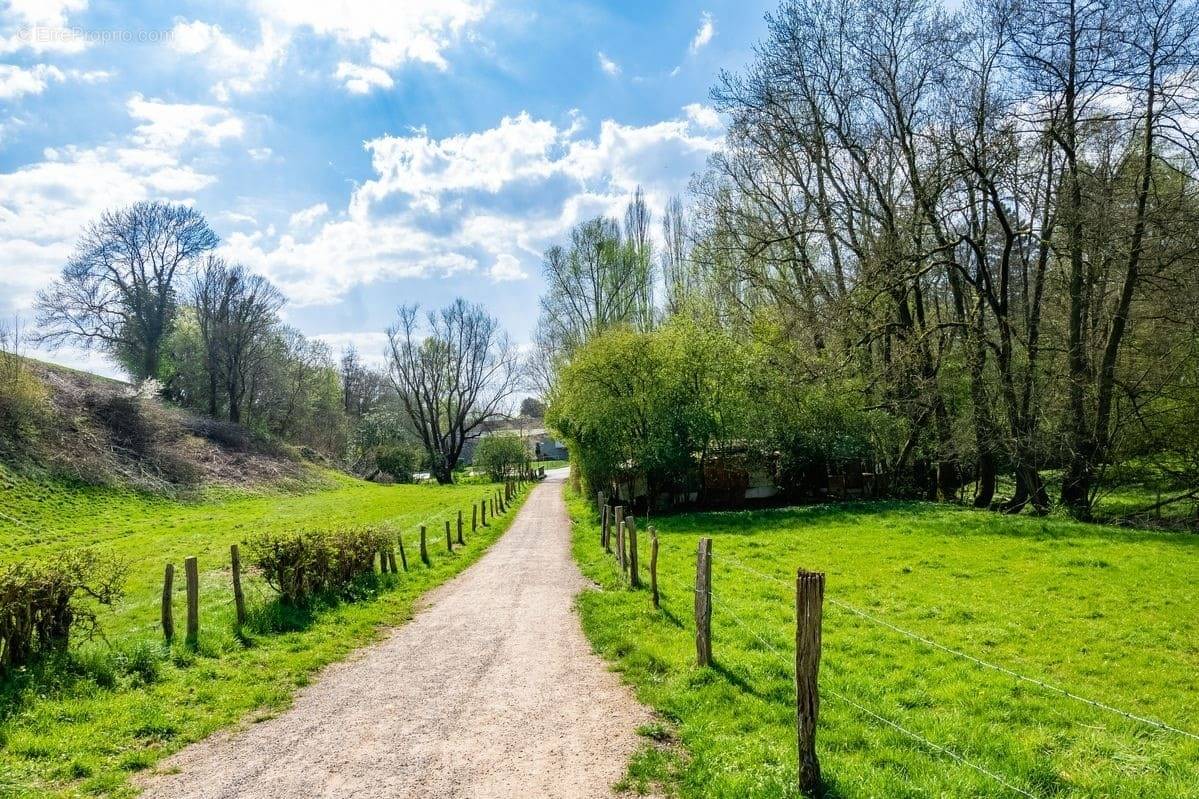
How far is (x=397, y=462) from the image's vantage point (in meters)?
56.2

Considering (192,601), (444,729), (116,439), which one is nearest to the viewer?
(444,729)

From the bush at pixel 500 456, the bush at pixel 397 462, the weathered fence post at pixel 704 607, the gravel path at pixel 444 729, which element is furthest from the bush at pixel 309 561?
the bush at pixel 397 462

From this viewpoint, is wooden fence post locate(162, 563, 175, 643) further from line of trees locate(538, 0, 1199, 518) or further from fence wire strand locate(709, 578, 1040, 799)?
line of trees locate(538, 0, 1199, 518)

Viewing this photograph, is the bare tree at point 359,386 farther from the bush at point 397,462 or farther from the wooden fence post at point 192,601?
the wooden fence post at point 192,601

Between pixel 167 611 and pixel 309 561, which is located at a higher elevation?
pixel 309 561

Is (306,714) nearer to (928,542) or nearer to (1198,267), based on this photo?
(928,542)

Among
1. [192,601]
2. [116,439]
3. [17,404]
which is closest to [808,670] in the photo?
[192,601]

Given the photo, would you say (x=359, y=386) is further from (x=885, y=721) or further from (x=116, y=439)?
(x=885, y=721)

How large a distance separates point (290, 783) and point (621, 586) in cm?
755

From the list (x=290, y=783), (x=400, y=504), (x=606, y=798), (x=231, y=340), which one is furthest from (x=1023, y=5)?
(x=231, y=340)

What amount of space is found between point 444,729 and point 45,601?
4.75 meters

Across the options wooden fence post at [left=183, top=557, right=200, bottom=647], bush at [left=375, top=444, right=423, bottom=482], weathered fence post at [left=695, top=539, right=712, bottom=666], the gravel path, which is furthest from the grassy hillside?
weathered fence post at [left=695, top=539, right=712, bottom=666]

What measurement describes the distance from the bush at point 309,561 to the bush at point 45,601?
A: 8.28 ft

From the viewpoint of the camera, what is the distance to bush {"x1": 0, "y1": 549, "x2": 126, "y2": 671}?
22.1 feet
